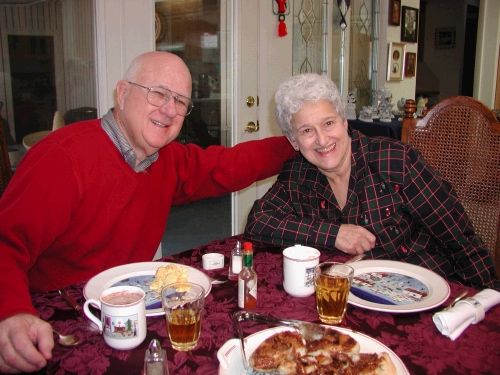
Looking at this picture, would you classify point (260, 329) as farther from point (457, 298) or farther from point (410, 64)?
point (410, 64)

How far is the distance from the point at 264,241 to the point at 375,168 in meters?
0.43

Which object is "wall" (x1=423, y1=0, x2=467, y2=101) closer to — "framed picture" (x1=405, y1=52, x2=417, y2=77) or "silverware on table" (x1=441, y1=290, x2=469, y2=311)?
"framed picture" (x1=405, y1=52, x2=417, y2=77)

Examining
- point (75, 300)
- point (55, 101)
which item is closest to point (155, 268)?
point (75, 300)

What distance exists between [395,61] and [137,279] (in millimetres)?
Answer: 4620

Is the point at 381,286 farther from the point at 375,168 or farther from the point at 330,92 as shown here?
the point at 330,92

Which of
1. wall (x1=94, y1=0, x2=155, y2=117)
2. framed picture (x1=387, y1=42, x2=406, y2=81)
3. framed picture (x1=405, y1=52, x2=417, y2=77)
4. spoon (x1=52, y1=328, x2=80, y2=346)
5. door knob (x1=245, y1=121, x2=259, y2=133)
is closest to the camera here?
spoon (x1=52, y1=328, x2=80, y2=346)

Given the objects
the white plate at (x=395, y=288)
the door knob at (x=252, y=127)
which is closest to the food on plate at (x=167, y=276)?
the white plate at (x=395, y=288)

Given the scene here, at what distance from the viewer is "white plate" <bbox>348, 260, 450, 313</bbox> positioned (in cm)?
97

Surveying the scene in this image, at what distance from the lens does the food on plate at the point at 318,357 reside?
0.73 meters

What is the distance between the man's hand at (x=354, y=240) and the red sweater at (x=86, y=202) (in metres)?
0.49

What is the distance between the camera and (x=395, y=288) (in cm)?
107

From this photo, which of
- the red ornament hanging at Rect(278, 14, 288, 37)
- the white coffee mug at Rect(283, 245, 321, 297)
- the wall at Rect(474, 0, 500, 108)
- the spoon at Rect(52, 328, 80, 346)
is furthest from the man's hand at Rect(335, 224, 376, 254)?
the wall at Rect(474, 0, 500, 108)

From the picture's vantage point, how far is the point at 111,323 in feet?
2.70

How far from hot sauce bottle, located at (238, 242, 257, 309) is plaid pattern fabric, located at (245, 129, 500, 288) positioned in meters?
0.40
